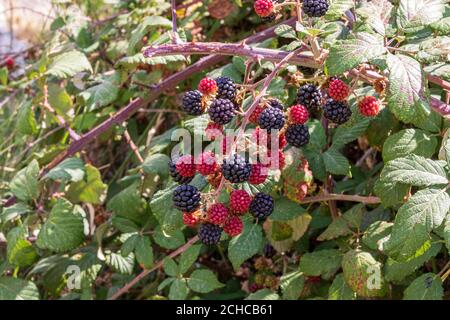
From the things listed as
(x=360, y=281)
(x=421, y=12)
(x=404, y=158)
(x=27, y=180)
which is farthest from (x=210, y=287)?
(x=421, y=12)

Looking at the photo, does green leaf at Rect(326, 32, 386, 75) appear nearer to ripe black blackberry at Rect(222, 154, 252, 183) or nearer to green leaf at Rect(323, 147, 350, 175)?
ripe black blackberry at Rect(222, 154, 252, 183)

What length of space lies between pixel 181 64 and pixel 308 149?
0.69 meters

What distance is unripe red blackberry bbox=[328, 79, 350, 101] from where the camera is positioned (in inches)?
59.0

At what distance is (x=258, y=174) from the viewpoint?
1.50m

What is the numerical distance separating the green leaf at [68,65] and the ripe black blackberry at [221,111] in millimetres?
901

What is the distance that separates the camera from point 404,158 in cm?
149

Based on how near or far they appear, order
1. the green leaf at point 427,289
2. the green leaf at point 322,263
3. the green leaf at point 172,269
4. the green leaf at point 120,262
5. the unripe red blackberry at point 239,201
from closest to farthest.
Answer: the unripe red blackberry at point 239,201 → the green leaf at point 427,289 → the green leaf at point 322,263 → the green leaf at point 172,269 → the green leaf at point 120,262

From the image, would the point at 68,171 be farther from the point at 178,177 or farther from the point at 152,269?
the point at 178,177

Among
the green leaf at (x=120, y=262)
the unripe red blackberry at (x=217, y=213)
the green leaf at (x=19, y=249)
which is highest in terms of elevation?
the unripe red blackberry at (x=217, y=213)

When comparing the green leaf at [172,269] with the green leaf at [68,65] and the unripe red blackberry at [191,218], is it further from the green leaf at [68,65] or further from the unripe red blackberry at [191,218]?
the green leaf at [68,65]

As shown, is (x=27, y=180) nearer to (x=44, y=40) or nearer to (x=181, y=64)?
(x=181, y=64)

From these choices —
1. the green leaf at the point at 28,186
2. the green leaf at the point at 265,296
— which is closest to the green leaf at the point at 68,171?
the green leaf at the point at 28,186

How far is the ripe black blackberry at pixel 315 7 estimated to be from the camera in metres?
1.45

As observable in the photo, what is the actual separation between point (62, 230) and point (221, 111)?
81 centimetres
